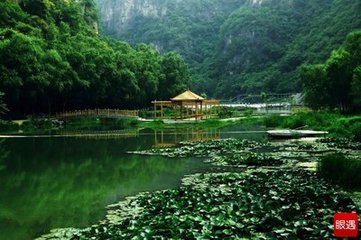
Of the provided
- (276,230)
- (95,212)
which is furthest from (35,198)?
(276,230)

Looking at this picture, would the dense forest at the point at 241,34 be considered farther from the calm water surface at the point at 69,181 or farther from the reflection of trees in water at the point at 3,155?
the calm water surface at the point at 69,181

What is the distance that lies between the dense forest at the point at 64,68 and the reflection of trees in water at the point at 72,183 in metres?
28.5

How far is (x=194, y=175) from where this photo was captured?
15555 millimetres

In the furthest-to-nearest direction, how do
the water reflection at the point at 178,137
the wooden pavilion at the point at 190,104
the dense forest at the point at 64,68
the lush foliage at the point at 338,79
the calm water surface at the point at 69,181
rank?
1. the wooden pavilion at the point at 190,104
2. the dense forest at the point at 64,68
3. the lush foliage at the point at 338,79
4. the water reflection at the point at 178,137
5. the calm water surface at the point at 69,181

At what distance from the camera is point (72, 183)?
1566 centimetres

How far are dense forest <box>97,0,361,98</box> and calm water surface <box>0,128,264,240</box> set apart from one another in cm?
8980

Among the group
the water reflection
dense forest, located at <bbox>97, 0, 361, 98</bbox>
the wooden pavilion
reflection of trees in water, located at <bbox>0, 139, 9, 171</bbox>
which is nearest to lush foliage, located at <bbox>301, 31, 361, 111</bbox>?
the water reflection

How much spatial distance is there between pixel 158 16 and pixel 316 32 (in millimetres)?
75529

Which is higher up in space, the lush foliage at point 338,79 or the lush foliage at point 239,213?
the lush foliage at point 338,79

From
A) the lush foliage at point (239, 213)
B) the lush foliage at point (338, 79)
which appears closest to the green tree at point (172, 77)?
the lush foliage at point (338, 79)

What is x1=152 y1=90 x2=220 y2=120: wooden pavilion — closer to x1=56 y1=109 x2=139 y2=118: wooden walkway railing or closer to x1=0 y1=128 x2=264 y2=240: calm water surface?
x1=56 y1=109 x2=139 y2=118: wooden walkway railing

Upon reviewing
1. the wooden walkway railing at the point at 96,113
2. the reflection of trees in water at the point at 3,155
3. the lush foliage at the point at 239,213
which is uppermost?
the wooden walkway railing at the point at 96,113

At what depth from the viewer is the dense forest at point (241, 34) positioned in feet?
381

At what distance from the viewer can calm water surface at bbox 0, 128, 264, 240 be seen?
1081 cm
